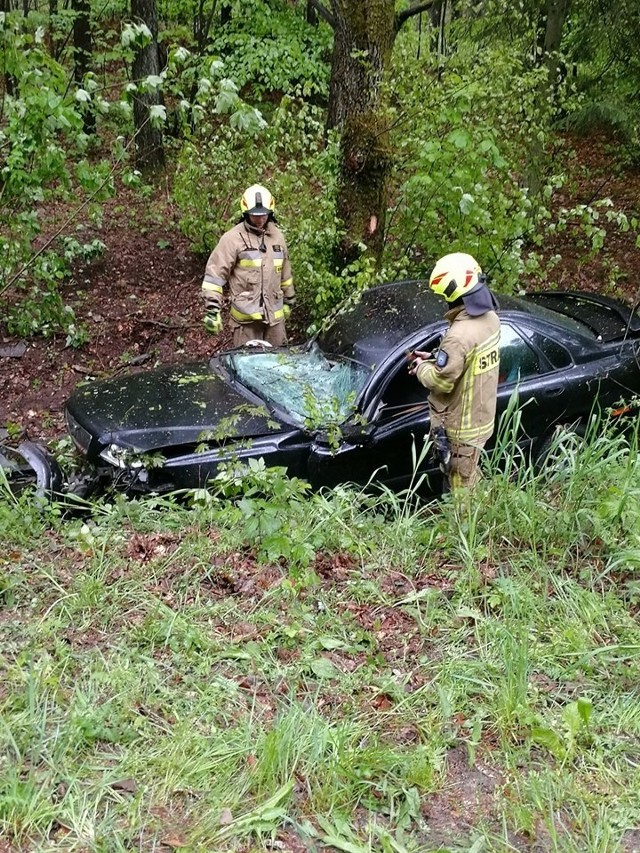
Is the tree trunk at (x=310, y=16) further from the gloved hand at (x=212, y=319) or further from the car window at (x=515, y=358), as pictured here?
the car window at (x=515, y=358)

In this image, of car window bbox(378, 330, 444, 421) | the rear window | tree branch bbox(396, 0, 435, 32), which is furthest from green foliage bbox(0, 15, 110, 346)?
the rear window

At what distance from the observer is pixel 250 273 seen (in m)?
6.30

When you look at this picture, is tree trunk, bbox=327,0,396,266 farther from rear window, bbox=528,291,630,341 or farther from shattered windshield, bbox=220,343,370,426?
shattered windshield, bbox=220,343,370,426

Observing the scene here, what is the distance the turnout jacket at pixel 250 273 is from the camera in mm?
6203

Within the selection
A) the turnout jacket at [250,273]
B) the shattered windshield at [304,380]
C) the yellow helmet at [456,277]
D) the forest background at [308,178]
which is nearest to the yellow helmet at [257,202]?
the turnout jacket at [250,273]

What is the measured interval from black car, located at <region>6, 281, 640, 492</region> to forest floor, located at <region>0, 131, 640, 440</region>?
1.85m

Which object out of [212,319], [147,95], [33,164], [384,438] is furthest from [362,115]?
[147,95]

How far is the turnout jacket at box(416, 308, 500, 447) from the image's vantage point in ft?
14.1

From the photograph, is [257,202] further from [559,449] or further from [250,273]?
[559,449]

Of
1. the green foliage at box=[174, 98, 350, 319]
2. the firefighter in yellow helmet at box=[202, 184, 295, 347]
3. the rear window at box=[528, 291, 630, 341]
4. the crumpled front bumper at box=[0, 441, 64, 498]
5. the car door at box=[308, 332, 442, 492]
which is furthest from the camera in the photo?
the green foliage at box=[174, 98, 350, 319]

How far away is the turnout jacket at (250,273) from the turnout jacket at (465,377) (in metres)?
2.34

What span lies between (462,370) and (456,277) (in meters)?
0.56

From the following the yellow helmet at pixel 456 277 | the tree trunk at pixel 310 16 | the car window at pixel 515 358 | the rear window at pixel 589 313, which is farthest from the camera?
the tree trunk at pixel 310 16

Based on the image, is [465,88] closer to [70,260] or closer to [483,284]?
[483,284]
